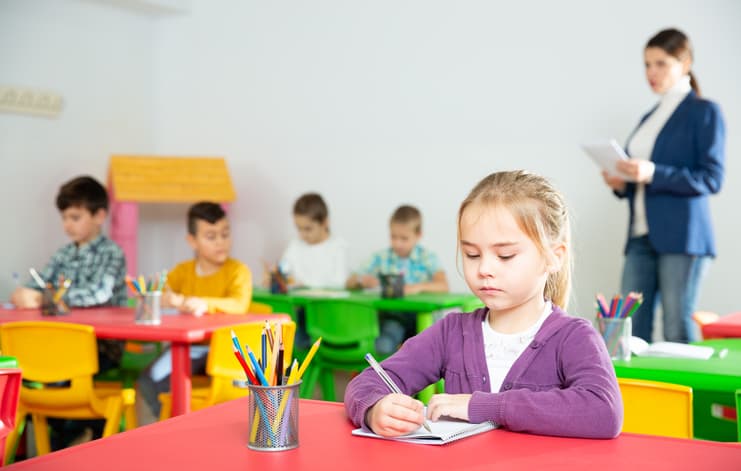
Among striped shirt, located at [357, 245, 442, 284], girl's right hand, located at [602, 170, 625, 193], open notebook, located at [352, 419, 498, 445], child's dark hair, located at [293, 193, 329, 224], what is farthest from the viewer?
child's dark hair, located at [293, 193, 329, 224]

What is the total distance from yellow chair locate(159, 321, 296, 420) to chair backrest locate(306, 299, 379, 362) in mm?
922

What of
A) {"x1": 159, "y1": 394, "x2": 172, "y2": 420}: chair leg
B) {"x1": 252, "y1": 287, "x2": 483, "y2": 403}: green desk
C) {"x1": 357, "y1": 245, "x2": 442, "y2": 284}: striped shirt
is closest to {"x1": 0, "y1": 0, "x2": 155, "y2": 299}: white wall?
{"x1": 252, "y1": 287, "x2": 483, "y2": 403}: green desk


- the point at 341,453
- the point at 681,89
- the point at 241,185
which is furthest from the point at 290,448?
the point at 241,185

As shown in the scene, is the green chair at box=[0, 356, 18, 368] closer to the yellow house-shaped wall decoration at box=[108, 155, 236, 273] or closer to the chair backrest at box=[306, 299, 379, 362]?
the chair backrest at box=[306, 299, 379, 362]

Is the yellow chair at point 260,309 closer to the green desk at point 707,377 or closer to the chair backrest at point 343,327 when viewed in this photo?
the chair backrest at point 343,327

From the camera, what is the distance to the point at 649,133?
3943 millimetres

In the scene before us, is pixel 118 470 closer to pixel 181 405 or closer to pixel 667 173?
pixel 181 405

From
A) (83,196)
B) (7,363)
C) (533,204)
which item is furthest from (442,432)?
(83,196)

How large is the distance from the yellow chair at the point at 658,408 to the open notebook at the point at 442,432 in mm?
499

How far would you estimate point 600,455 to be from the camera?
1.28 meters

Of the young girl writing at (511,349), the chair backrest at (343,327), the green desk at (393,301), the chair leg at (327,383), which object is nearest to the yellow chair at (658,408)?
the young girl writing at (511,349)

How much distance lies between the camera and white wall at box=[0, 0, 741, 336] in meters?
4.92

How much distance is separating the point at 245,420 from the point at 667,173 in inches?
105

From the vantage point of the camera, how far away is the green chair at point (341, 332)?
4.14 meters
